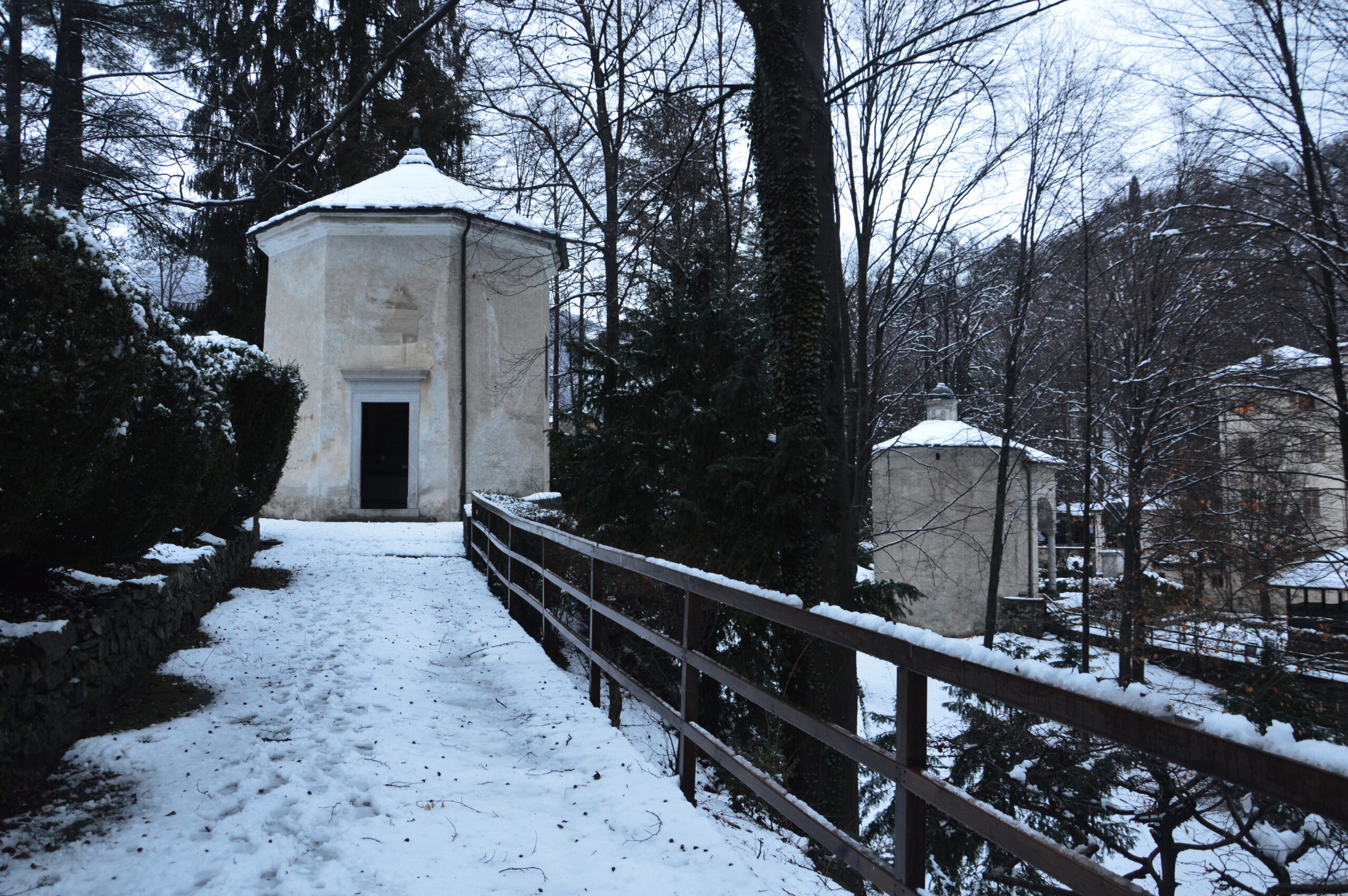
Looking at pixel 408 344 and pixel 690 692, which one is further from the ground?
pixel 408 344

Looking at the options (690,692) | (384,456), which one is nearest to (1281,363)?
(690,692)

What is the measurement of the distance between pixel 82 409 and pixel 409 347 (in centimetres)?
1559

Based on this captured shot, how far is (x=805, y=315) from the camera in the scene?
296 inches

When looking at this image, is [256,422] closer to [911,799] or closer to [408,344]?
[408,344]

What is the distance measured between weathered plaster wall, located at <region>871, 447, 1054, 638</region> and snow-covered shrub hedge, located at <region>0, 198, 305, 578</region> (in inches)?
739

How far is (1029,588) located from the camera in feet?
80.0

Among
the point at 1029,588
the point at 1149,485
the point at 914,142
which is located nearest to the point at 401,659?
the point at 914,142

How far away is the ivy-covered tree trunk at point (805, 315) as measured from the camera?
7.30 meters

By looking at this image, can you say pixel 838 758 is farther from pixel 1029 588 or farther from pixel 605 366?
pixel 1029 588

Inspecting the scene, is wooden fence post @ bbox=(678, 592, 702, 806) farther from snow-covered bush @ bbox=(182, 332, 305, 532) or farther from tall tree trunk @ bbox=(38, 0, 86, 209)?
tall tree trunk @ bbox=(38, 0, 86, 209)

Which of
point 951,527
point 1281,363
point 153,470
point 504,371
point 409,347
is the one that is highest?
point 409,347

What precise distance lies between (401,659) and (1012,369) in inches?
639

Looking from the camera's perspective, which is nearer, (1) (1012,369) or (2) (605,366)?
(2) (605,366)

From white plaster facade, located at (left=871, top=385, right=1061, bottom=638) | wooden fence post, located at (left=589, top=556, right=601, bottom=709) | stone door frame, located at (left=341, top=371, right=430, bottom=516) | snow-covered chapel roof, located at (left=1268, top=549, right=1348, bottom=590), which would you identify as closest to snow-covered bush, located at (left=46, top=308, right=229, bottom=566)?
wooden fence post, located at (left=589, top=556, right=601, bottom=709)
